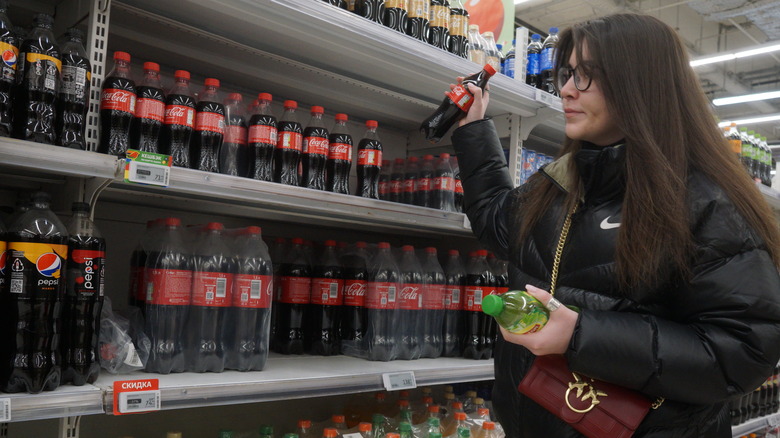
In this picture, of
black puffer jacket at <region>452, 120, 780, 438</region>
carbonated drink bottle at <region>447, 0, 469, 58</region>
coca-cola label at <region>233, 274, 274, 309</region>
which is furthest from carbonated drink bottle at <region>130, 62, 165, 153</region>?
carbonated drink bottle at <region>447, 0, 469, 58</region>

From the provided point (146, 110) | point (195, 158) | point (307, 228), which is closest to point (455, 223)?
point (307, 228)

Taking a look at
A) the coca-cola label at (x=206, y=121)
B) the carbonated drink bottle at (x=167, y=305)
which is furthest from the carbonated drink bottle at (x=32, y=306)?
the coca-cola label at (x=206, y=121)

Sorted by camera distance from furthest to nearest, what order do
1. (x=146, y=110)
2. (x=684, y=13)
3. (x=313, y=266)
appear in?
(x=684, y=13), (x=313, y=266), (x=146, y=110)

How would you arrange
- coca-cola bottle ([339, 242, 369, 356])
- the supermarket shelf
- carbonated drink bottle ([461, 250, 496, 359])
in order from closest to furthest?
the supermarket shelf
coca-cola bottle ([339, 242, 369, 356])
carbonated drink bottle ([461, 250, 496, 359])

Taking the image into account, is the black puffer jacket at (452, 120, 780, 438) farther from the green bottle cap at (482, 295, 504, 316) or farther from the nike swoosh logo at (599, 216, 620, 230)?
the green bottle cap at (482, 295, 504, 316)

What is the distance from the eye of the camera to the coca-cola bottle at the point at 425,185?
9.16 feet

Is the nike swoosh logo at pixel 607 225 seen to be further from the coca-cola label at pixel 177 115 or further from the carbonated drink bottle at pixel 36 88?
the carbonated drink bottle at pixel 36 88

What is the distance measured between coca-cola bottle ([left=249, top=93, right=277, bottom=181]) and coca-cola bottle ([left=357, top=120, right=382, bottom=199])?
1.42ft

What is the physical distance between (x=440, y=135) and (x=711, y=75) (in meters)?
11.1

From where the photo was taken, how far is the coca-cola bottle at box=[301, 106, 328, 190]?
231 cm

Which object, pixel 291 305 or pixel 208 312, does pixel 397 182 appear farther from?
pixel 208 312

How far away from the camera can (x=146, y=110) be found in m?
1.89

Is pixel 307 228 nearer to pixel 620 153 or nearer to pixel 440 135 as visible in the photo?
pixel 440 135

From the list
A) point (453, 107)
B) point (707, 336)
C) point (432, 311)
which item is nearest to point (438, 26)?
point (453, 107)
